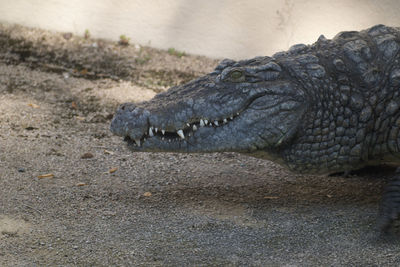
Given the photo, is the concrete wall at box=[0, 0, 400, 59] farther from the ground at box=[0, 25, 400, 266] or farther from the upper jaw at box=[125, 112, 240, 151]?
the upper jaw at box=[125, 112, 240, 151]

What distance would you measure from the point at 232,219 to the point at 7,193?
5.53ft

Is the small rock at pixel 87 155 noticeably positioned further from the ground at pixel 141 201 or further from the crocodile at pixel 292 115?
the crocodile at pixel 292 115

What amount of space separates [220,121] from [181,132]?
288 millimetres

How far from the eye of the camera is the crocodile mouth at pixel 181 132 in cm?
369

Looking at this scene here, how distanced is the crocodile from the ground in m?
0.47

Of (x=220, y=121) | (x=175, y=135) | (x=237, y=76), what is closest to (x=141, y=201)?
(x=175, y=135)

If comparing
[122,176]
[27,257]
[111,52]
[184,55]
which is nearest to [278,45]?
[184,55]

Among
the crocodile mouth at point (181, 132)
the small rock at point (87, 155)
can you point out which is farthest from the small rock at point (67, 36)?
the crocodile mouth at point (181, 132)

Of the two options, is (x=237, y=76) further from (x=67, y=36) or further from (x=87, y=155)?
(x=67, y=36)

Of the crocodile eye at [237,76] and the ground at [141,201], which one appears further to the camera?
the crocodile eye at [237,76]

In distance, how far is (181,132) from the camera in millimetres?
3686

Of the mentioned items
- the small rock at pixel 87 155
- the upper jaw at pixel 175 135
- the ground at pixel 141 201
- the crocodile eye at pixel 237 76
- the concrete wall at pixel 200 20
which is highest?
the concrete wall at pixel 200 20

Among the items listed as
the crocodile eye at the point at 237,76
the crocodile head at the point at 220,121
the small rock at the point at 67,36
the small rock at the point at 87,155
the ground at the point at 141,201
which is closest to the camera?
the ground at the point at 141,201

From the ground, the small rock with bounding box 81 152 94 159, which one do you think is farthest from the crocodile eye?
the small rock with bounding box 81 152 94 159
